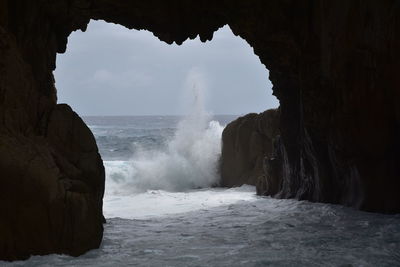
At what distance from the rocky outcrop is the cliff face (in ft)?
13.8

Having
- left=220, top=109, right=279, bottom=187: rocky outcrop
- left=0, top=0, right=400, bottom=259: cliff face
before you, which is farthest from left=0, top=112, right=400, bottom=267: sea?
left=220, top=109, right=279, bottom=187: rocky outcrop

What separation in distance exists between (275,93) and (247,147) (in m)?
5.58

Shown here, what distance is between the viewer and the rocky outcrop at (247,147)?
687 inches

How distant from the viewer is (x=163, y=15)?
10.2m

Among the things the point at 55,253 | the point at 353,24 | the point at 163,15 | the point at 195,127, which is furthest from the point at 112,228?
the point at 195,127

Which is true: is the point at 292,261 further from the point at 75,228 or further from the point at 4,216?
the point at 4,216

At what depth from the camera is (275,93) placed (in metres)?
12.8

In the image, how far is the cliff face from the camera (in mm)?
5688

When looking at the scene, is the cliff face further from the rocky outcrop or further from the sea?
the rocky outcrop

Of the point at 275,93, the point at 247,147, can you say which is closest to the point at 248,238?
the point at 275,93

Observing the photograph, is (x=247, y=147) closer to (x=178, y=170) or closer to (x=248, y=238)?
(x=178, y=170)

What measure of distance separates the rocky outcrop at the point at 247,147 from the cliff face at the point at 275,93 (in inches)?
165

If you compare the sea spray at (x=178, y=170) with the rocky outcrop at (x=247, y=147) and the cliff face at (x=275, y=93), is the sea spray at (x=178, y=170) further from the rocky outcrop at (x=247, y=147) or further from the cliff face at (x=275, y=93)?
the cliff face at (x=275, y=93)

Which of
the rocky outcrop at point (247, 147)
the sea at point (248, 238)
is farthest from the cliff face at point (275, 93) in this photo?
the rocky outcrop at point (247, 147)
